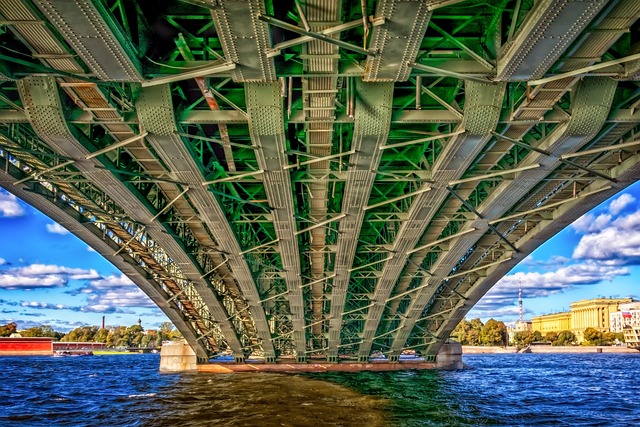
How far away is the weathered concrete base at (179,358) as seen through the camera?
48.3 metres

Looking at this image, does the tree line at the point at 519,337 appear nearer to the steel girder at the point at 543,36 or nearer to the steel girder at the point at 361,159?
the steel girder at the point at 361,159

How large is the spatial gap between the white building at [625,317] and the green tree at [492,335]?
129 ft

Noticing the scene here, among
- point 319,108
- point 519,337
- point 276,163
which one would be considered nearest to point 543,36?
point 319,108

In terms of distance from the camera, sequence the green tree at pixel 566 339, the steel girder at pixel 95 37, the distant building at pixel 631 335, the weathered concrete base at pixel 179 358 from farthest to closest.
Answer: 1. the green tree at pixel 566 339
2. the distant building at pixel 631 335
3. the weathered concrete base at pixel 179 358
4. the steel girder at pixel 95 37

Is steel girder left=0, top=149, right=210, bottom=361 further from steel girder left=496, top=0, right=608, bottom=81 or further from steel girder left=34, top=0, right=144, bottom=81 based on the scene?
steel girder left=496, top=0, right=608, bottom=81

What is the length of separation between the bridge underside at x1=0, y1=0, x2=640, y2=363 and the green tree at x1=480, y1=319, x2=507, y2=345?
520 feet

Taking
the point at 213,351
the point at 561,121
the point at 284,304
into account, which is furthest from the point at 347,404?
the point at 213,351

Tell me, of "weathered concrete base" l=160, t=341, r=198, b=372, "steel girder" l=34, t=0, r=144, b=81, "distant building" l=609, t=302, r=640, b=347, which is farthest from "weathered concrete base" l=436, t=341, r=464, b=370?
"distant building" l=609, t=302, r=640, b=347

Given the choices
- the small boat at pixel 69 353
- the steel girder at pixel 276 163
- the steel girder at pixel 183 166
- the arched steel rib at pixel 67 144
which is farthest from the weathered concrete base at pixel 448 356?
the small boat at pixel 69 353

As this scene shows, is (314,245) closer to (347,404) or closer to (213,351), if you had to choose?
(347,404)

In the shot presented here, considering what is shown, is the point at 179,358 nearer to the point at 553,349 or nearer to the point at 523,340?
the point at 553,349

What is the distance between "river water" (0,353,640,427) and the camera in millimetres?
23781

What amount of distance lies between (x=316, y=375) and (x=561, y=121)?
3220 cm

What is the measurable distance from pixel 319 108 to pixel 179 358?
1494 inches
